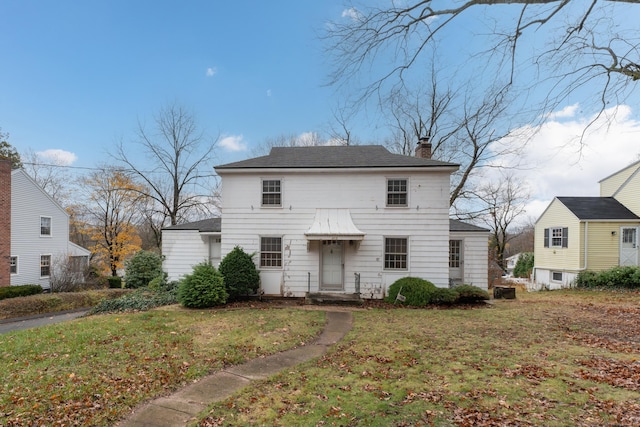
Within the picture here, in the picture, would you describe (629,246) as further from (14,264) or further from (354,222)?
(14,264)

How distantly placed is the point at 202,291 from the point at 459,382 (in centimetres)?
939

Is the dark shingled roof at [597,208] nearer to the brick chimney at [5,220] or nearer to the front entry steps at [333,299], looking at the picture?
the front entry steps at [333,299]

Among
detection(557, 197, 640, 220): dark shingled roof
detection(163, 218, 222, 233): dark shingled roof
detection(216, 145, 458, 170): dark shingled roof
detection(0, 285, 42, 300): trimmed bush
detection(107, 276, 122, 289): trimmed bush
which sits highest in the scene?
detection(216, 145, 458, 170): dark shingled roof

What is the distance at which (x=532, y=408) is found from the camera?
13.3 feet

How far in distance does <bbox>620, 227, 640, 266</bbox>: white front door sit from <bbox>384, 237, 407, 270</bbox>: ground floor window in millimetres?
16542

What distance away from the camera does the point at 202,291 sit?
444 inches

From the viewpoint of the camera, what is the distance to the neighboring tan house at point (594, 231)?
1864 cm

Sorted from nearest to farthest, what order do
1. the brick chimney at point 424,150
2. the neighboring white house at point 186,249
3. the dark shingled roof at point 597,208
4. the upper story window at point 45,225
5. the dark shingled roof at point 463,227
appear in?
the dark shingled roof at point 463,227, the brick chimney at point 424,150, the neighboring white house at point 186,249, the dark shingled roof at point 597,208, the upper story window at point 45,225

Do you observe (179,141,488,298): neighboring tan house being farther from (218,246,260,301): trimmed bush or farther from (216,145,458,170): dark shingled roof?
(218,246,260,301): trimmed bush

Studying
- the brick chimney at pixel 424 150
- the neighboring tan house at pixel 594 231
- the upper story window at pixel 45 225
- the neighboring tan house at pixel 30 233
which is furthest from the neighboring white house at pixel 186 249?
the neighboring tan house at pixel 594 231

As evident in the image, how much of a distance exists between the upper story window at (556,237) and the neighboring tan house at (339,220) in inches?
554

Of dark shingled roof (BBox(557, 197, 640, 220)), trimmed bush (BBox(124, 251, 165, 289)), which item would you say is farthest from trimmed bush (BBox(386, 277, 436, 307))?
trimmed bush (BBox(124, 251, 165, 289))

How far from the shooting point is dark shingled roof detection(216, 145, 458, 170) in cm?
1267

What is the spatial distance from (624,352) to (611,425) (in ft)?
13.2
